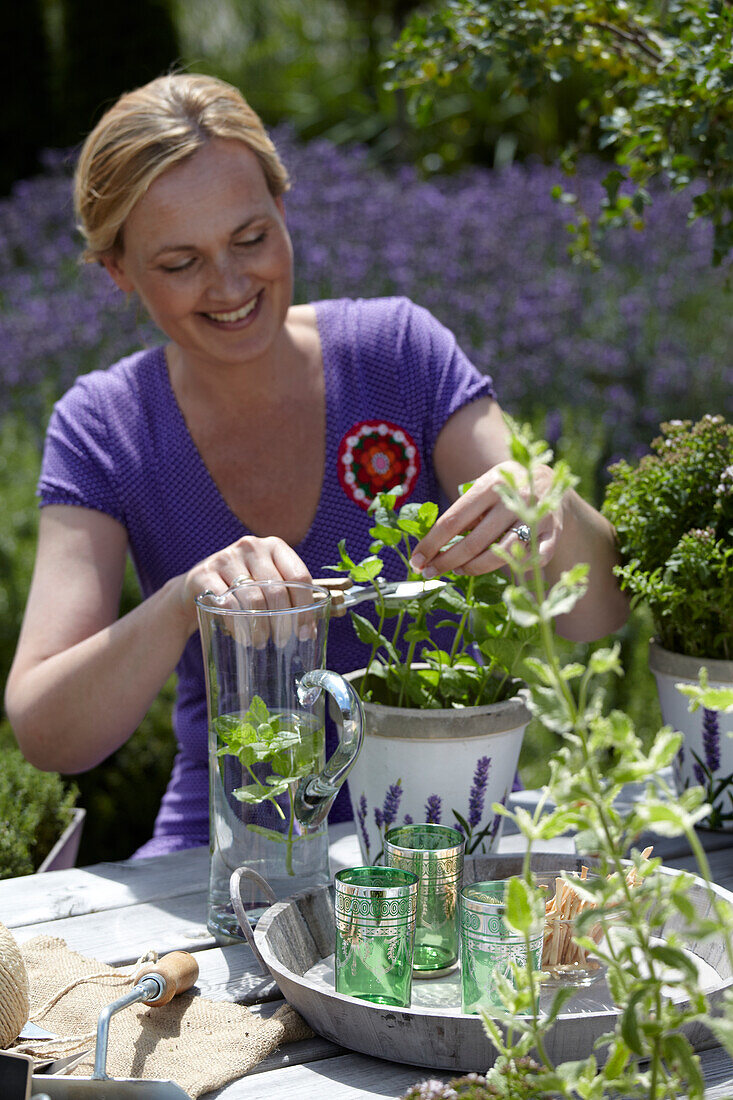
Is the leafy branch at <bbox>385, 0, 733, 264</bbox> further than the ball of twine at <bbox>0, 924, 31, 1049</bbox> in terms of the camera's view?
Yes

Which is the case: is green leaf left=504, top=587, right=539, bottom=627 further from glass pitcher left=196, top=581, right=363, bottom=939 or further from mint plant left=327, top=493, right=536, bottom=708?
mint plant left=327, top=493, right=536, bottom=708

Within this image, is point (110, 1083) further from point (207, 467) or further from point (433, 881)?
point (207, 467)

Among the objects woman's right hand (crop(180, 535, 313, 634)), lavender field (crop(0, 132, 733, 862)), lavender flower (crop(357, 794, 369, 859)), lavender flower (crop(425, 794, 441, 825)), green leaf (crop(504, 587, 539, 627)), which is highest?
green leaf (crop(504, 587, 539, 627))

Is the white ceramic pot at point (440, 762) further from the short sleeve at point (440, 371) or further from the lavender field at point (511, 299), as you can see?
the lavender field at point (511, 299)

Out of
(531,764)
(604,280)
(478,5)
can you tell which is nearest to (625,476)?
(478,5)

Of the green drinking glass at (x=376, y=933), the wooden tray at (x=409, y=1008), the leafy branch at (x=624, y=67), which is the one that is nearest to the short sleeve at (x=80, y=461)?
the leafy branch at (x=624, y=67)

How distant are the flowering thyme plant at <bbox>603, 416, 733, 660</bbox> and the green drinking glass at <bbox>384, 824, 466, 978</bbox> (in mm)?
419

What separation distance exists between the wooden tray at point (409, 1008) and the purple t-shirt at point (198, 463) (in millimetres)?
765

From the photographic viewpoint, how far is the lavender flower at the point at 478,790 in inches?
44.3

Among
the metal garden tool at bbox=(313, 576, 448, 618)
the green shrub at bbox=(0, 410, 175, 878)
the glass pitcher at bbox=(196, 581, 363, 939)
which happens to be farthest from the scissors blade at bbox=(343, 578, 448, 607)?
the green shrub at bbox=(0, 410, 175, 878)

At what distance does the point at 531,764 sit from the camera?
2.81 metres

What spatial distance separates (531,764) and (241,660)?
6.15 ft

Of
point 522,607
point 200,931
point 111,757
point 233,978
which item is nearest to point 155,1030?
point 233,978

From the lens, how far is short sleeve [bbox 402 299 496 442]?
6.11 ft
